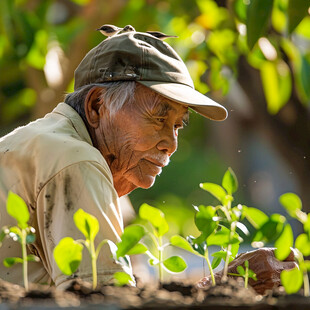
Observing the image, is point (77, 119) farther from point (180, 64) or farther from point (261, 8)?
point (261, 8)

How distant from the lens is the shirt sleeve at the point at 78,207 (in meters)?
1.27

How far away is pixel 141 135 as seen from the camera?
179 cm

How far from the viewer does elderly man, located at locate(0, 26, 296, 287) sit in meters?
1.43

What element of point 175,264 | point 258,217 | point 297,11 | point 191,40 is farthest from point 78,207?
point 191,40

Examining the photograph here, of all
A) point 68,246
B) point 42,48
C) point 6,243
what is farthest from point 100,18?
point 68,246

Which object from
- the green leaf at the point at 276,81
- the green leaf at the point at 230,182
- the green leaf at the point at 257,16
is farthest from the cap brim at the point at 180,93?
the green leaf at the point at 276,81

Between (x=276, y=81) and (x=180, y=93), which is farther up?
(x=180, y=93)

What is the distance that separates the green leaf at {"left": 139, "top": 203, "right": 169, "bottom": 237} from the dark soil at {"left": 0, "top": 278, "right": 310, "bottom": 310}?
0.14 metres

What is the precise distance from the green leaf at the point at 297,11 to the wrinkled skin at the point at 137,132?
0.35m

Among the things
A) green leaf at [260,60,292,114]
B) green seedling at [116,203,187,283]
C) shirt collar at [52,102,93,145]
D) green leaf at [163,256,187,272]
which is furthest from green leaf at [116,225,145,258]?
green leaf at [260,60,292,114]

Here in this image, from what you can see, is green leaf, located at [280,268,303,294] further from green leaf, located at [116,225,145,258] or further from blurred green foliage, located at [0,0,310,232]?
blurred green foliage, located at [0,0,310,232]

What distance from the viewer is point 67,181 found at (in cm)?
137

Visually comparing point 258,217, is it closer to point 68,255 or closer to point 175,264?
point 175,264

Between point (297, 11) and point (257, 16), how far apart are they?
0.14 m
